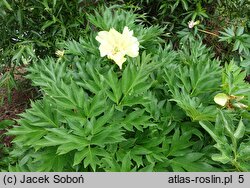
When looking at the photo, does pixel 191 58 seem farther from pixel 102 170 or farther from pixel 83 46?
pixel 102 170

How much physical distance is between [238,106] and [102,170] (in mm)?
669

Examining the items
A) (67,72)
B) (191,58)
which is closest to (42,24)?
(67,72)

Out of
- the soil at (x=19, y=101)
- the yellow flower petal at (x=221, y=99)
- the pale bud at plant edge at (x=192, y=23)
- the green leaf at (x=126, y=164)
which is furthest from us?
the soil at (x=19, y=101)

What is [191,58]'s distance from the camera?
80.3 inches

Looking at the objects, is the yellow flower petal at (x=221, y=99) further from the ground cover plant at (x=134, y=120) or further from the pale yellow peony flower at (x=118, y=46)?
the pale yellow peony flower at (x=118, y=46)

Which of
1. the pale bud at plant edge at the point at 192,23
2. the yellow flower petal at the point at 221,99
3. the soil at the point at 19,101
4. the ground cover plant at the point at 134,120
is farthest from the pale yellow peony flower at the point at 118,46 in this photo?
the soil at the point at 19,101

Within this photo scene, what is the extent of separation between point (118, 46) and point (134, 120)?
0.47 m

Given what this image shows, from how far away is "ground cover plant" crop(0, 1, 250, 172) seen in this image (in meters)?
1.42

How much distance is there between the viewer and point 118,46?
1.82 m

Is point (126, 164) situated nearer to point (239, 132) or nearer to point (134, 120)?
point (134, 120)

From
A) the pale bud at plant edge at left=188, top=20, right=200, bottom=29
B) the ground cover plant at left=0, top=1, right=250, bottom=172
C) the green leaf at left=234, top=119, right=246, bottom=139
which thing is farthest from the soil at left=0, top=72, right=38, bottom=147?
the green leaf at left=234, top=119, right=246, bottom=139

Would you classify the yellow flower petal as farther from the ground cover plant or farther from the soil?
the soil

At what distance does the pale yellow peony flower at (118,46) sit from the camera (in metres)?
1.81

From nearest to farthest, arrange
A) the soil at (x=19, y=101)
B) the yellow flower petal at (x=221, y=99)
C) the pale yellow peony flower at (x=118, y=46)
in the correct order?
1. the yellow flower petal at (x=221, y=99)
2. the pale yellow peony flower at (x=118, y=46)
3. the soil at (x=19, y=101)
